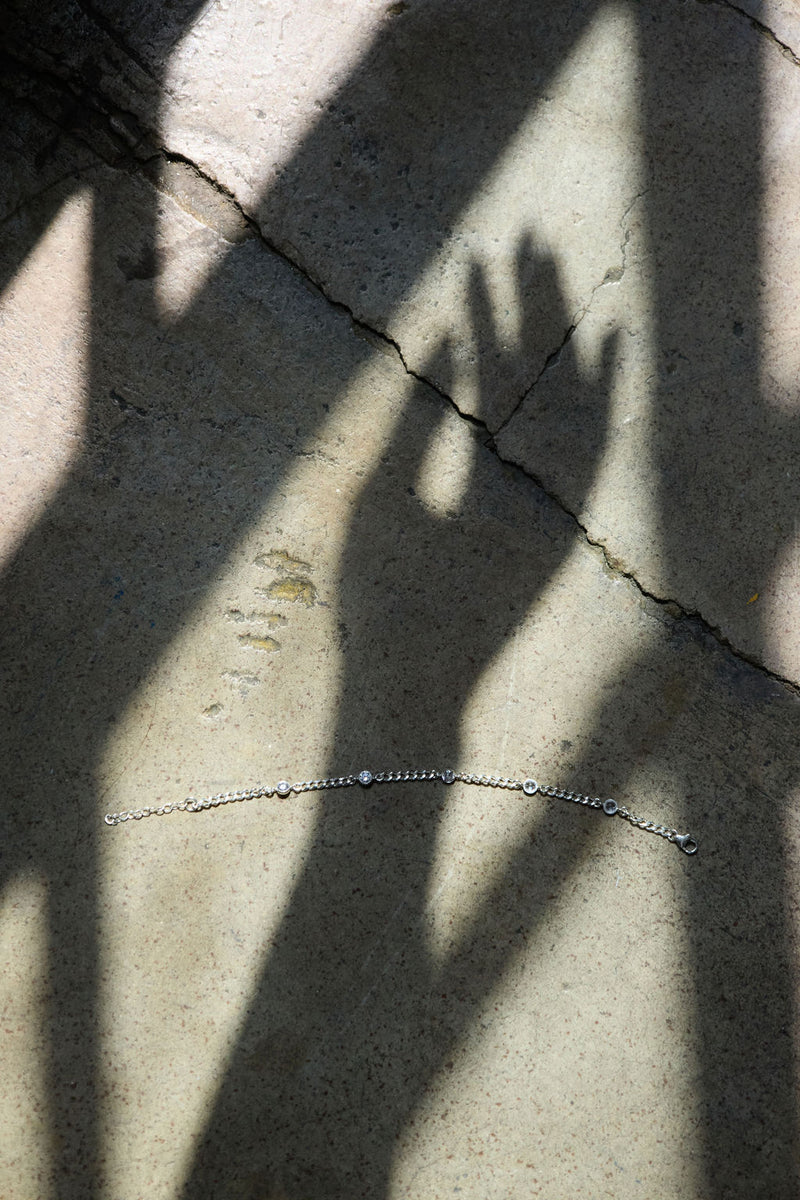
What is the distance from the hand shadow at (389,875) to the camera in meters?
2.32

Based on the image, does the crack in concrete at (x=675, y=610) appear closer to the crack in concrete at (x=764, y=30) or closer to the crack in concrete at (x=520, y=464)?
the crack in concrete at (x=520, y=464)

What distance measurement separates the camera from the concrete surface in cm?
236

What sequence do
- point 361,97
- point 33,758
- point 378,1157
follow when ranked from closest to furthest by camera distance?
point 378,1157, point 33,758, point 361,97

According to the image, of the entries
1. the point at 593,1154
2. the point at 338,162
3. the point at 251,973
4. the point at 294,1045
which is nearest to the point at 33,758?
the point at 251,973

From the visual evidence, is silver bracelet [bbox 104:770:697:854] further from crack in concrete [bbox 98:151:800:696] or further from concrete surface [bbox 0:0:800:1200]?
crack in concrete [bbox 98:151:800:696]

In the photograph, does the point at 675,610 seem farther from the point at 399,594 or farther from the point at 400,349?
the point at 400,349

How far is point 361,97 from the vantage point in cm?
290

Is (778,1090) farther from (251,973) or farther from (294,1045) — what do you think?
(251,973)

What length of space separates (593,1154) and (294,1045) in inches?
34.6

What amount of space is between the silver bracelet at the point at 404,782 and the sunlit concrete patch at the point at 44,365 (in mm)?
972

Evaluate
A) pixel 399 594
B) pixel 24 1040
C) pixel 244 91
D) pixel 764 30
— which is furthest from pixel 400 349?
pixel 24 1040

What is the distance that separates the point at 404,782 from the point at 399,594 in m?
0.59

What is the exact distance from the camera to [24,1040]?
7.78ft

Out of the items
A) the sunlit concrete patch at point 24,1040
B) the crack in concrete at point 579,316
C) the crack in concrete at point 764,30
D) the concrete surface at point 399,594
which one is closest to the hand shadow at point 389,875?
the concrete surface at point 399,594
